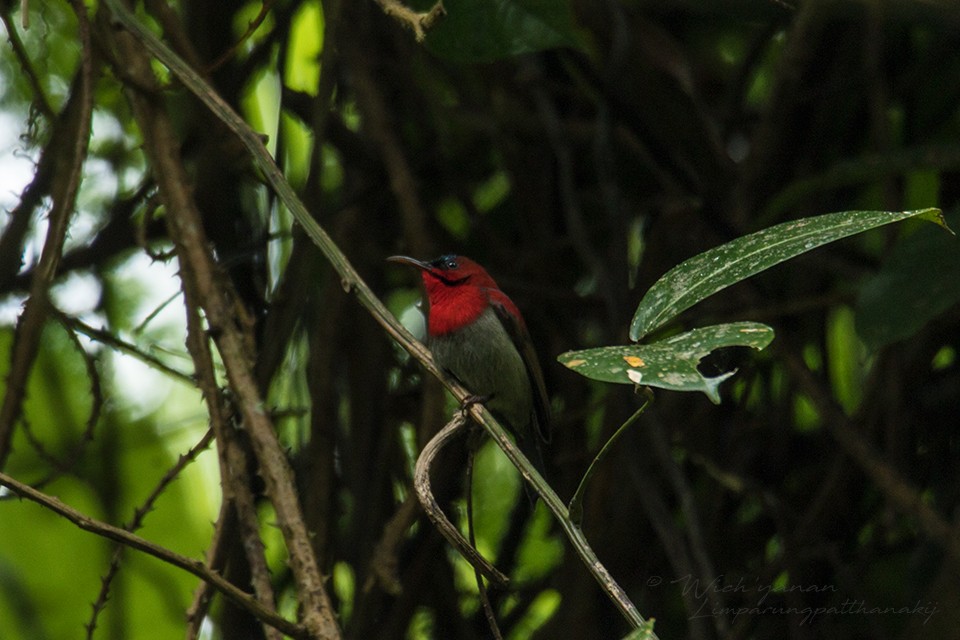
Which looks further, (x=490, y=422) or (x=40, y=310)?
(x=40, y=310)

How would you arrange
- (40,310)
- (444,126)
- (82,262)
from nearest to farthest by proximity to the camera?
1. (40,310)
2. (444,126)
3. (82,262)

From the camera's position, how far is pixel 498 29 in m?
2.73

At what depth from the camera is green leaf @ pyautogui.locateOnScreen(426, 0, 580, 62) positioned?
2723 mm

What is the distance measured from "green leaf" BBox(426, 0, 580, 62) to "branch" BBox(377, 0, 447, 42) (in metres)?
0.62

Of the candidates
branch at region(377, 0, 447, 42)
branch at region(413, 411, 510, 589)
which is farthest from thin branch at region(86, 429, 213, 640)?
branch at region(377, 0, 447, 42)

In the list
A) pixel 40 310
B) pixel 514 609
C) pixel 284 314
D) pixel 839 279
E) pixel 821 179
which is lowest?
pixel 514 609

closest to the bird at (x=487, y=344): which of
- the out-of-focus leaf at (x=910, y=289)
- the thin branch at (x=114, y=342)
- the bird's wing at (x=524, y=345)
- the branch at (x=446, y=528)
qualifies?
the bird's wing at (x=524, y=345)

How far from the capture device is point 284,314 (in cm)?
329

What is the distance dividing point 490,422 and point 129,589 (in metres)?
2.71

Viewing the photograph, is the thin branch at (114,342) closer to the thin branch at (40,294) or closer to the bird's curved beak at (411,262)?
the thin branch at (40,294)

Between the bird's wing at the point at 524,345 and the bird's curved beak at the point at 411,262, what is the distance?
26cm

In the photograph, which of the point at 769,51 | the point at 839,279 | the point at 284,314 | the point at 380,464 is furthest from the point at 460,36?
the point at 769,51

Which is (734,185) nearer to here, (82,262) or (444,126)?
(444,126)

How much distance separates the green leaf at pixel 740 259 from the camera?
1445 mm
